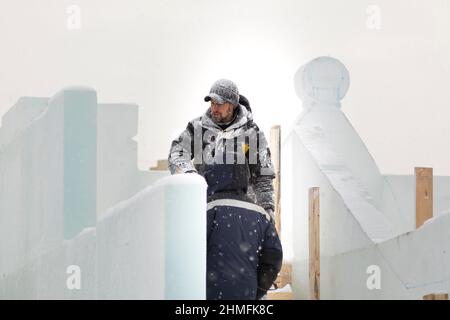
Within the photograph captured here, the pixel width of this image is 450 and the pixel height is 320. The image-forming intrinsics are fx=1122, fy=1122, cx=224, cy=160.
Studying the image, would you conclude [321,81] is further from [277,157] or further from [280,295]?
[280,295]

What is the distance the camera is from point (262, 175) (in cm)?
717

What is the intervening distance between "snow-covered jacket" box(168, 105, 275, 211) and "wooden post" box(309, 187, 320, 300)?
2967mm

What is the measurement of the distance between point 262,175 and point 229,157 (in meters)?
0.28

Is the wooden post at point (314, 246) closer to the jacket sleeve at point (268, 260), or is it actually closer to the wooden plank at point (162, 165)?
the wooden plank at point (162, 165)

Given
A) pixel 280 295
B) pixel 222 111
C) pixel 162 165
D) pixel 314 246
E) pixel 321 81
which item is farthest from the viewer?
pixel 321 81

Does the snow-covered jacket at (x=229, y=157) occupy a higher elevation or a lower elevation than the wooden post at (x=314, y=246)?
higher

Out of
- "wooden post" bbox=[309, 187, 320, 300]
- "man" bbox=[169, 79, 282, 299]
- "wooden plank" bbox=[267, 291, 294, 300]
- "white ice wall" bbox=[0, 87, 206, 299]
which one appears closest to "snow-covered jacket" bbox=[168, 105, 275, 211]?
"man" bbox=[169, 79, 282, 299]

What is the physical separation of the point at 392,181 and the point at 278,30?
194cm

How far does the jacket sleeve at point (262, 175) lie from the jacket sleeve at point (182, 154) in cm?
41

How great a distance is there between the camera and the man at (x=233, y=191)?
683 cm

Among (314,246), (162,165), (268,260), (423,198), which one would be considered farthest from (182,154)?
(314,246)

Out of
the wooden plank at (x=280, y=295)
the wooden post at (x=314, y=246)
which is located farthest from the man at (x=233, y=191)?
the wooden plank at (x=280, y=295)

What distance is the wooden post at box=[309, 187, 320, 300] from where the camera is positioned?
10117mm
